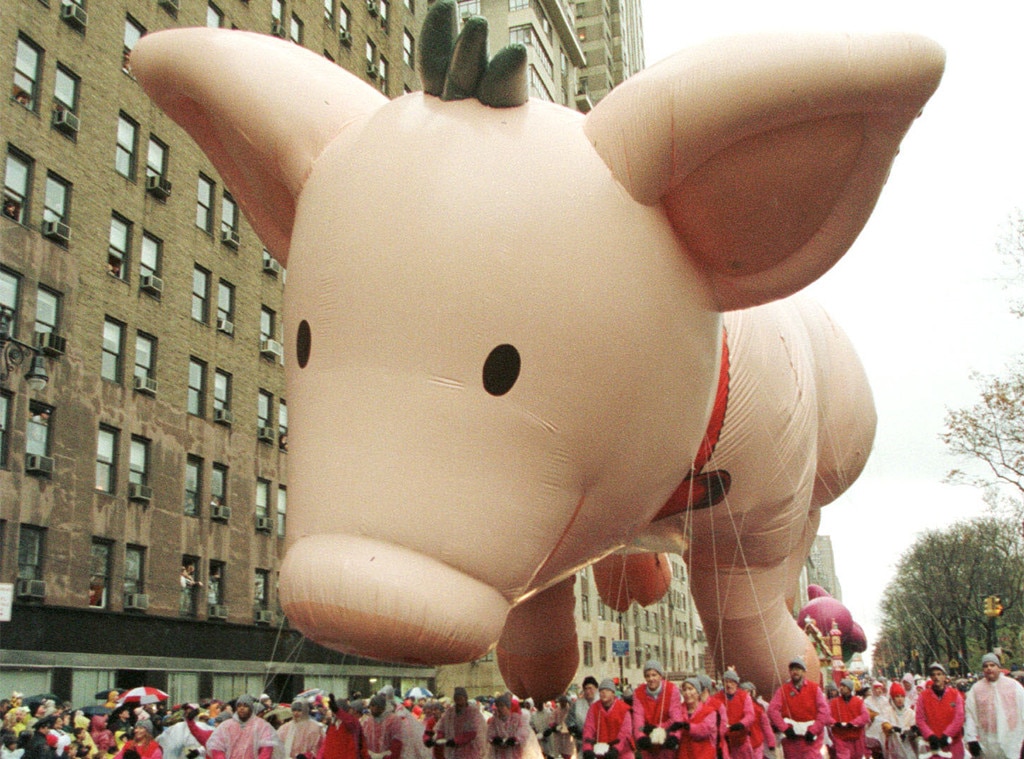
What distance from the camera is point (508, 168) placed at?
5.07 metres

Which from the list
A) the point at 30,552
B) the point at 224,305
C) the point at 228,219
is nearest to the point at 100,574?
the point at 30,552

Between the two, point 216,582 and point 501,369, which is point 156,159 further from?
point 501,369

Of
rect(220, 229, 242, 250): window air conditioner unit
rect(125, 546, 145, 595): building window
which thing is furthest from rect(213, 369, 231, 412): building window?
rect(125, 546, 145, 595): building window

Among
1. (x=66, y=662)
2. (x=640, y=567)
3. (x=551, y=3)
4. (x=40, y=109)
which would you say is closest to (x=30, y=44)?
(x=40, y=109)

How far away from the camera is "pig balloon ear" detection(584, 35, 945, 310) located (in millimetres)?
4578

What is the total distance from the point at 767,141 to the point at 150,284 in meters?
21.9

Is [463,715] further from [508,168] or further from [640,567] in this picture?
[508,168]

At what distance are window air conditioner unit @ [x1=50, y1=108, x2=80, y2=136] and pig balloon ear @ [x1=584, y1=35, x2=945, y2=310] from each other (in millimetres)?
19749

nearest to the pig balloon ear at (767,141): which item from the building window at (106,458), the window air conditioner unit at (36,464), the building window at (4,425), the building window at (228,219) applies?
the building window at (4,425)

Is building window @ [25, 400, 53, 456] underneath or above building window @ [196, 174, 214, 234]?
underneath

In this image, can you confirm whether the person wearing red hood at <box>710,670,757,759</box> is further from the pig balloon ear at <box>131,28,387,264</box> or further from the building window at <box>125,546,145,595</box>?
the building window at <box>125,546,145,595</box>

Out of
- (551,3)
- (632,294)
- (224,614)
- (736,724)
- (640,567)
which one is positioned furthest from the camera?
(551,3)

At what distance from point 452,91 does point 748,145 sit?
1.45m

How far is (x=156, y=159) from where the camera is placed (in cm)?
2584
